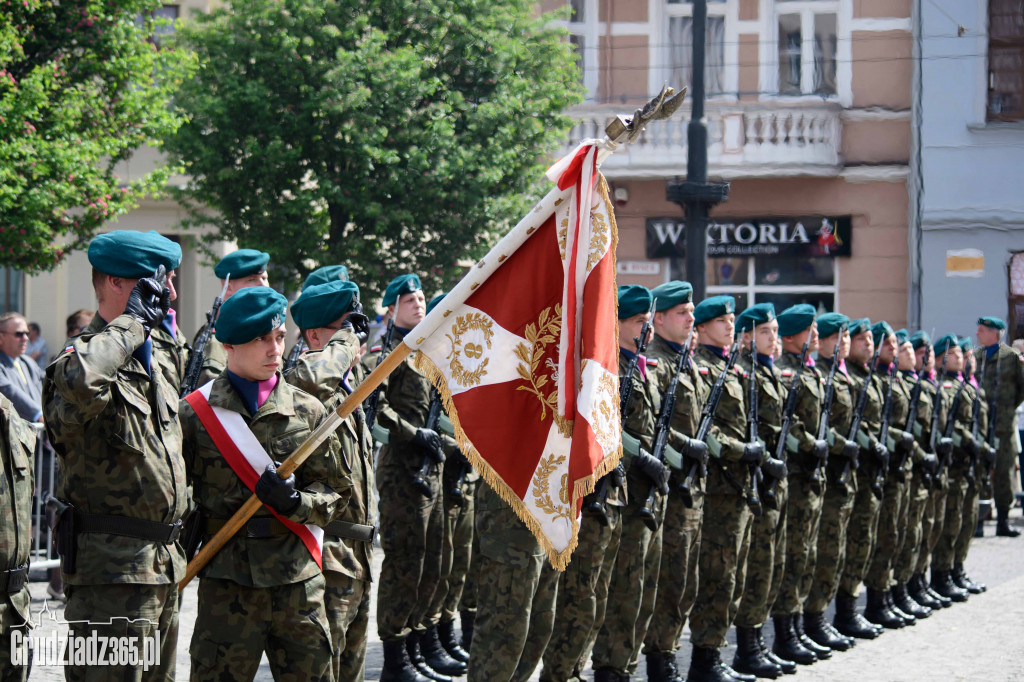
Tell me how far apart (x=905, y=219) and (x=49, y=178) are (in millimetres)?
12900

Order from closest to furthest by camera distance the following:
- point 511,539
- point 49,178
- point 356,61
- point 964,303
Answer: point 511,539, point 49,178, point 356,61, point 964,303

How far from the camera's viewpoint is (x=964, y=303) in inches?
776

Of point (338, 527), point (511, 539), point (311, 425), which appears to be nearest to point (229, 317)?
point (311, 425)

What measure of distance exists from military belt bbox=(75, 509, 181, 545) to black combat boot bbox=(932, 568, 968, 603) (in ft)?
26.6

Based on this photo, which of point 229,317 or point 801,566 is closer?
point 229,317

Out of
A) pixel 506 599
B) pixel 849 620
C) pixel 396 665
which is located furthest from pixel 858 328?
pixel 506 599

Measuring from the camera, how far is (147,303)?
4469mm

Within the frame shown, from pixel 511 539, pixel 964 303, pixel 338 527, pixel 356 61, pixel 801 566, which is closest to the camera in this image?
pixel 338 527

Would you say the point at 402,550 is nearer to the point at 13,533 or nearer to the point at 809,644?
the point at 809,644

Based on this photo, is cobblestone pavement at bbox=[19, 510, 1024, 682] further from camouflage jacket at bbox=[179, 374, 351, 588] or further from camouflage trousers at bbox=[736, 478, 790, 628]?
camouflage jacket at bbox=[179, 374, 351, 588]

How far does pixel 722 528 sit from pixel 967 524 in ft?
15.7

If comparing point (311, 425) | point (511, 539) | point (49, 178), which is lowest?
point (511, 539)

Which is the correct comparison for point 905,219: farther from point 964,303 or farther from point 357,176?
point 357,176

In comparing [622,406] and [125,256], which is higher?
[125,256]
